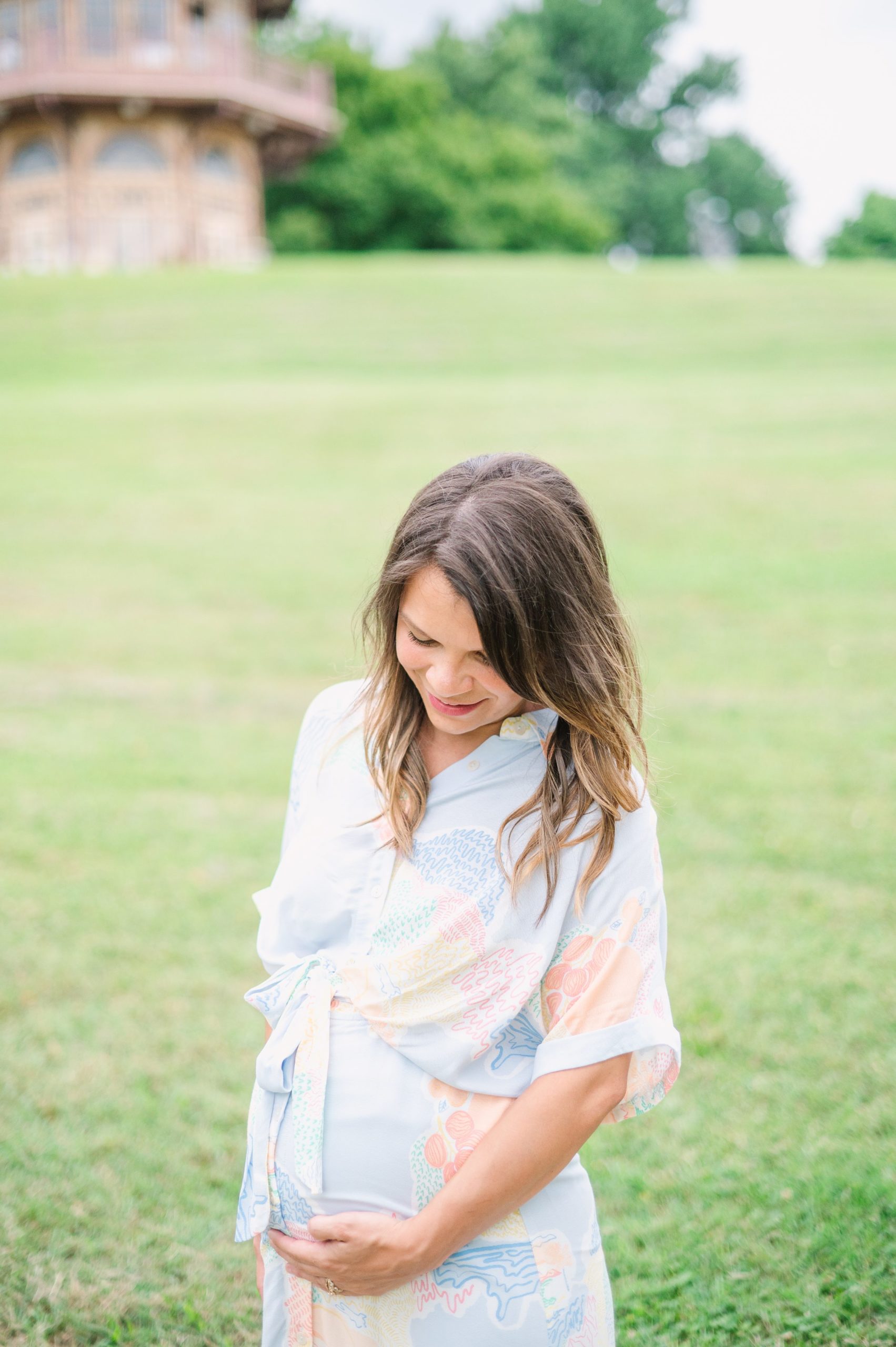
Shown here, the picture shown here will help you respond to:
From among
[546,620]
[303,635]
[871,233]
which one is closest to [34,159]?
[871,233]

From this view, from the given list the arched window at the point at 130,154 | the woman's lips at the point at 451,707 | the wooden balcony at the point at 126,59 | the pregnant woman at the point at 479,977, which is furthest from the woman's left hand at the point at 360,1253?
the arched window at the point at 130,154

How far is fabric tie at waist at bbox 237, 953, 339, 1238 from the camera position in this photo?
1.62m

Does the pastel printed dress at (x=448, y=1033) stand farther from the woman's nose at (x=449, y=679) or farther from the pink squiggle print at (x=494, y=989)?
the woman's nose at (x=449, y=679)

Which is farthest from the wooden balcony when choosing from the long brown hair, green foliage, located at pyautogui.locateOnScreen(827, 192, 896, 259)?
the long brown hair

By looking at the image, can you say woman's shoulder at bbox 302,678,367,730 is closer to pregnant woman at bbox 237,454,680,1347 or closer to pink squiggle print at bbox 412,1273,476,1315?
pregnant woman at bbox 237,454,680,1347

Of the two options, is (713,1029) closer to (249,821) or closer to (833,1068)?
(833,1068)

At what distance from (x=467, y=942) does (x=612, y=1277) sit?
167 centimetres

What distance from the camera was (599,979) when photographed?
1479 mm

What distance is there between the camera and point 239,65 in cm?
2652

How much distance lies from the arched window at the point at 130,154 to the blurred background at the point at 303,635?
0.28 feet

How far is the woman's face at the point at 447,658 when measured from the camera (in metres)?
1.53

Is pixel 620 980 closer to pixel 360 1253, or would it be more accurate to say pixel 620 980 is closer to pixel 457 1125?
pixel 457 1125

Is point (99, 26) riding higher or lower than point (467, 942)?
higher

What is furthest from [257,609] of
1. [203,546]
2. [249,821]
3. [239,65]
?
[239,65]
